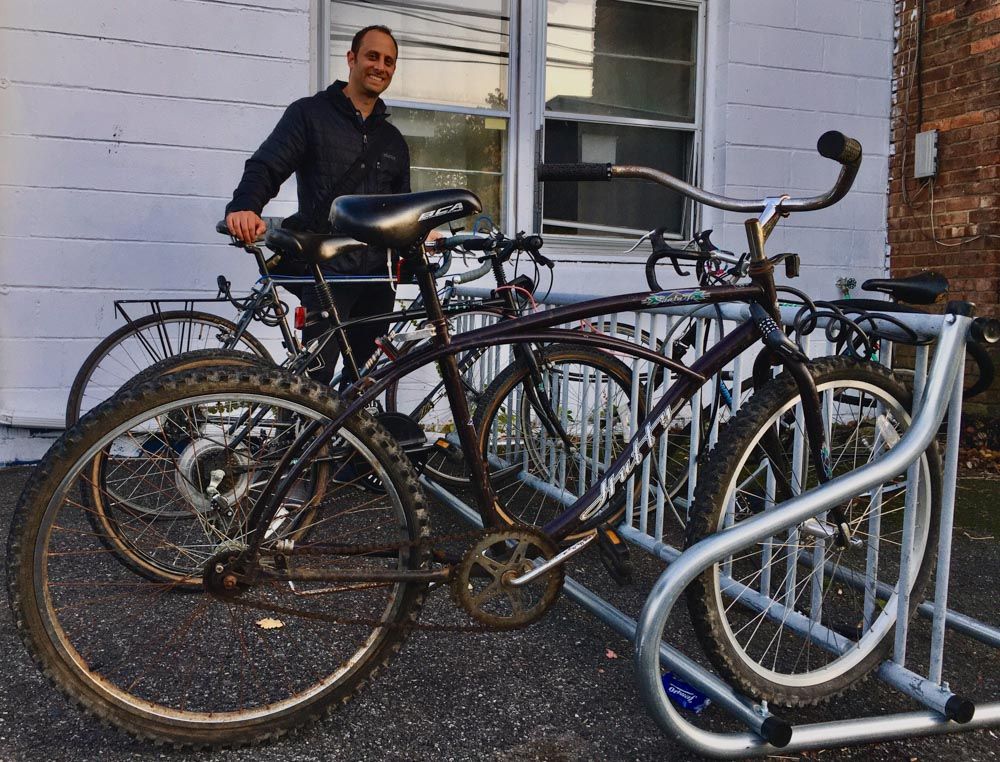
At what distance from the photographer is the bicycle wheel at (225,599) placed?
5.93 feet

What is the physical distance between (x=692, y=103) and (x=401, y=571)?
14.9 feet

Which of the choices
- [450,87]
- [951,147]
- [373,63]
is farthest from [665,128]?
[373,63]

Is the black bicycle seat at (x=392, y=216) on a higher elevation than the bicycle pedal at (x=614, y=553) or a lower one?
higher

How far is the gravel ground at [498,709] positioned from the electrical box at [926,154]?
3.66m

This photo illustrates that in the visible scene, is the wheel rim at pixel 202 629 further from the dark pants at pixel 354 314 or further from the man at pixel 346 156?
the man at pixel 346 156

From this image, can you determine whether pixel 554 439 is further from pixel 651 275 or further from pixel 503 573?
pixel 503 573

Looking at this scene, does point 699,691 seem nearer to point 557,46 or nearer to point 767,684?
point 767,684

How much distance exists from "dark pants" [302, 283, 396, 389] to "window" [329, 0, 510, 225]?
1452mm

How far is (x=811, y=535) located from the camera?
2270 mm

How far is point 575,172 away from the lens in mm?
2131

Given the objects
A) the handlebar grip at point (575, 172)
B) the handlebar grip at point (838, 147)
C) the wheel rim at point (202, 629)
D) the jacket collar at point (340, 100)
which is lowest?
the wheel rim at point (202, 629)

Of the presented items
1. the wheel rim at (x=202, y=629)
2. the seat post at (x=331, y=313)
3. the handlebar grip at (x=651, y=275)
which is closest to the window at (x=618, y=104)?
the seat post at (x=331, y=313)

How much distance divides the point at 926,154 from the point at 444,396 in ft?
12.8

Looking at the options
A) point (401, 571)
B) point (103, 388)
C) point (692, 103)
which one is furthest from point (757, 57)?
point (401, 571)
